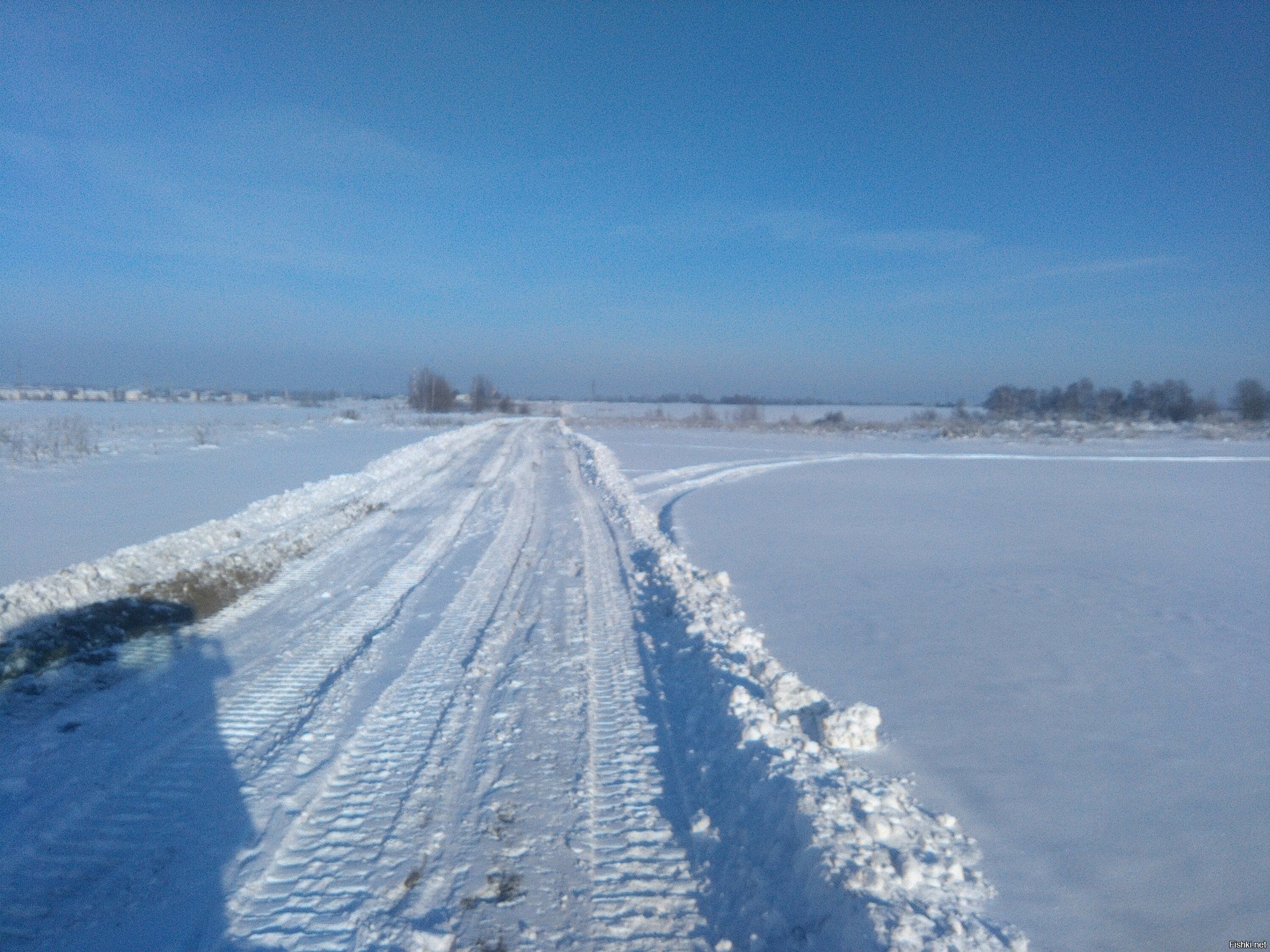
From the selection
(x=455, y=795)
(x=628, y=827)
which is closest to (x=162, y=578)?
(x=455, y=795)

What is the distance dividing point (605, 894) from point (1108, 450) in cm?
4894

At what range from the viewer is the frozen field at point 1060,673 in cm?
366

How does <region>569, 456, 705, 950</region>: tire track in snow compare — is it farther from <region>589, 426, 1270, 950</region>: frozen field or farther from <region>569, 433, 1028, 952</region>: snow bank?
<region>589, 426, 1270, 950</region>: frozen field

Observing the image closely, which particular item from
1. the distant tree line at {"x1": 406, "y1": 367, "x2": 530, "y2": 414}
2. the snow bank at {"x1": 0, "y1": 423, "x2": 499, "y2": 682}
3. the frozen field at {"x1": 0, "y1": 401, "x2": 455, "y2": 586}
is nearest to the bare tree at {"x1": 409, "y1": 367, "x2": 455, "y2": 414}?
the distant tree line at {"x1": 406, "y1": 367, "x2": 530, "y2": 414}

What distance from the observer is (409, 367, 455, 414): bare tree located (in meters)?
96.3

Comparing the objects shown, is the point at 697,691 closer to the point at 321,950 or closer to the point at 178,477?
the point at 321,950

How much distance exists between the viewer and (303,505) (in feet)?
47.4

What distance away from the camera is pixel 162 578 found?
342 inches

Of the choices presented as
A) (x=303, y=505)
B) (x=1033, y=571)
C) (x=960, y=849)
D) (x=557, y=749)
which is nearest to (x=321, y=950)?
(x=557, y=749)

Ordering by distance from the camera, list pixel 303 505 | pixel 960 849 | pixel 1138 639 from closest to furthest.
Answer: pixel 960 849
pixel 1138 639
pixel 303 505

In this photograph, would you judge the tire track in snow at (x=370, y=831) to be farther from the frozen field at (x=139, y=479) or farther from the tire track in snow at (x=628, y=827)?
the frozen field at (x=139, y=479)

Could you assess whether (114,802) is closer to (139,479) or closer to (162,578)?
(162,578)

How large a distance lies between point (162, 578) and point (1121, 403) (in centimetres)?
10818

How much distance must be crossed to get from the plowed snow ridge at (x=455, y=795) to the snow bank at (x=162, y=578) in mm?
110
